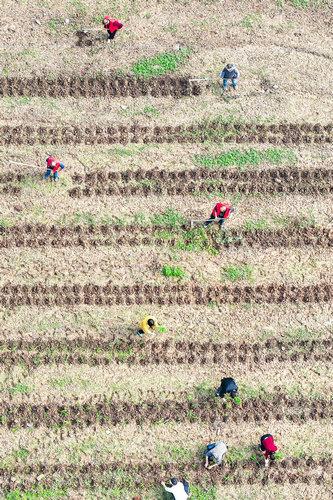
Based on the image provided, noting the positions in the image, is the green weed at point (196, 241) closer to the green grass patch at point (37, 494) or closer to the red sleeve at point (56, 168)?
the red sleeve at point (56, 168)

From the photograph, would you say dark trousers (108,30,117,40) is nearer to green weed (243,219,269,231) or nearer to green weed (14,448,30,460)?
green weed (243,219,269,231)

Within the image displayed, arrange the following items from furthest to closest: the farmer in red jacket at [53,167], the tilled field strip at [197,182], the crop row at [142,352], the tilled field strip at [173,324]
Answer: the tilled field strip at [197,182] < the farmer in red jacket at [53,167] < the tilled field strip at [173,324] < the crop row at [142,352]

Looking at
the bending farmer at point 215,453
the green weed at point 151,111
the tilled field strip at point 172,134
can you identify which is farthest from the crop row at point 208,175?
the bending farmer at point 215,453

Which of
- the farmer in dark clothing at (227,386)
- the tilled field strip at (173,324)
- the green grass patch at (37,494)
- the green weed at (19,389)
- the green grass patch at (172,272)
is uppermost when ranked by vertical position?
the green grass patch at (172,272)

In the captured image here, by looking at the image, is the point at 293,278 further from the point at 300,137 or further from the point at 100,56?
the point at 100,56

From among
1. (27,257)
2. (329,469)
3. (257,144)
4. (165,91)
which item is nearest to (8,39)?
(165,91)

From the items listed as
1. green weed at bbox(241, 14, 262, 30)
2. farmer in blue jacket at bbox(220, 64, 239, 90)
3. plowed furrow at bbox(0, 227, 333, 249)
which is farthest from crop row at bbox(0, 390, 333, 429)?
green weed at bbox(241, 14, 262, 30)
